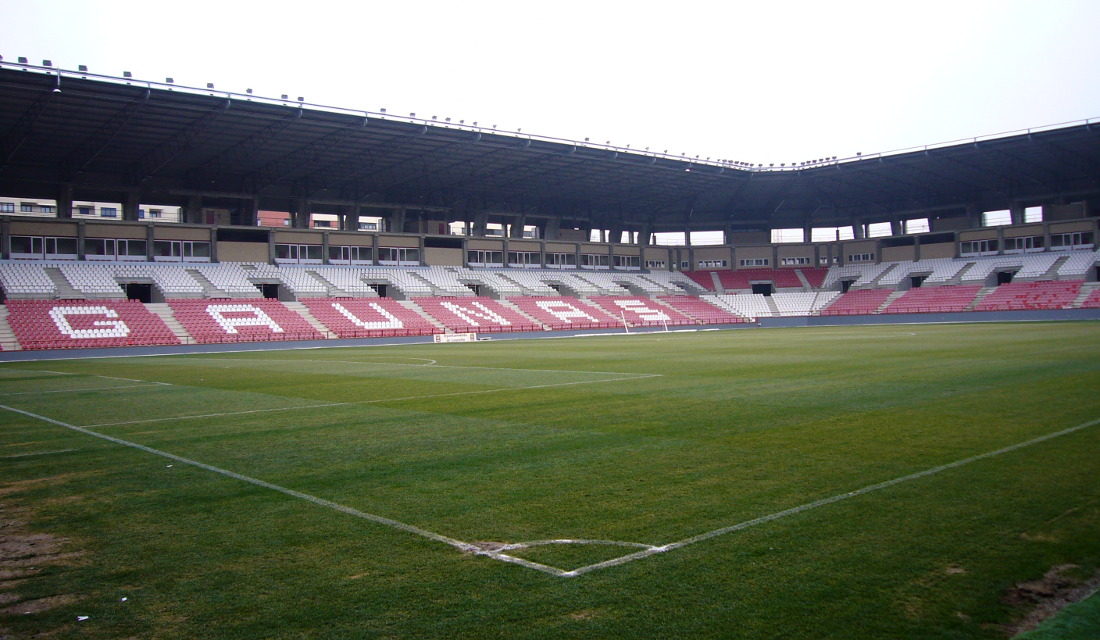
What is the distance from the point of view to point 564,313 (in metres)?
61.9

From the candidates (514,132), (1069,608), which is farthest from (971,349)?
(514,132)

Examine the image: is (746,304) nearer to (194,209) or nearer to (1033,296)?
(1033,296)

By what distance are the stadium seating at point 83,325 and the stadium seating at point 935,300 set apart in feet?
197

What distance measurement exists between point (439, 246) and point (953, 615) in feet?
220

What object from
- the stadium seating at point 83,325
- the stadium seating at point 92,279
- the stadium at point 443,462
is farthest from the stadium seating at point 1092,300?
the stadium seating at point 92,279

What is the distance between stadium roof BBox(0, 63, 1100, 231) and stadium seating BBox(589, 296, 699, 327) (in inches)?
443

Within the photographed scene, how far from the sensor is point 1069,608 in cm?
424

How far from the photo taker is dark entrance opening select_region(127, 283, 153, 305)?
5238 cm

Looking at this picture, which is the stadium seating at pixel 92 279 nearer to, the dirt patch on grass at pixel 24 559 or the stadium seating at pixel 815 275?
the dirt patch on grass at pixel 24 559

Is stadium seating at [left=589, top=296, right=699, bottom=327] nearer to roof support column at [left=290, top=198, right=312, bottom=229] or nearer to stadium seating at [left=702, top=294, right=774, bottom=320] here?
stadium seating at [left=702, top=294, right=774, bottom=320]

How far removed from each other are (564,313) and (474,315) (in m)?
8.94

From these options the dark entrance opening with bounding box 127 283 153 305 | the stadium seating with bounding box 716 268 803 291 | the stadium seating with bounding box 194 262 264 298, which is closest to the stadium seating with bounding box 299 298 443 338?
the stadium seating with bounding box 194 262 264 298

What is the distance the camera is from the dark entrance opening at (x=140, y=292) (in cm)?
5238

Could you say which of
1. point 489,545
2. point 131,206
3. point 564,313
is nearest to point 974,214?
point 564,313
